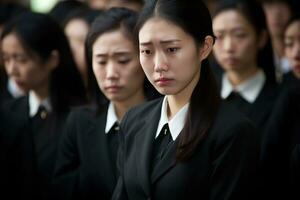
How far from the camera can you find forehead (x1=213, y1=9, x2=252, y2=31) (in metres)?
3.72

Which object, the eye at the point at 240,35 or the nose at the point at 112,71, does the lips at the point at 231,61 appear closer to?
the eye at the point at 240,35

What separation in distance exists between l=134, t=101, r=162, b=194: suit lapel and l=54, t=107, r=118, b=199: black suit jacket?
1.64 ft

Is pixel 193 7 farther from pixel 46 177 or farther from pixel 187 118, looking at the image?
pixel 46 177

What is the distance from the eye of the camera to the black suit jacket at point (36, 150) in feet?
11.0

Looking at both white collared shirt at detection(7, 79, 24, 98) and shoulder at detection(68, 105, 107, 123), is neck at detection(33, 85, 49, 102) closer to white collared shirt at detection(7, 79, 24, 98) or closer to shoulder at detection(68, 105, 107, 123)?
shoulder at detection(68, 105, 107, 123)

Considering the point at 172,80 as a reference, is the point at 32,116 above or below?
below

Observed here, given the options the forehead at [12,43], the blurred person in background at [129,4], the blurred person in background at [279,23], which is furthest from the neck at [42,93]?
the blurred person in background at [279,23]

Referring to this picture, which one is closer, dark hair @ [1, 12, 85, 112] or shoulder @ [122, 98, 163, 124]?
shoulder @ [122, 98, 163, 124]

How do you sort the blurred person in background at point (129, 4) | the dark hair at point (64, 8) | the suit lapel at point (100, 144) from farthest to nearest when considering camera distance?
the dark hair at point (64, 8) < the blurred person in background at point (129, 4) < the suit lapel at point (100, 144)

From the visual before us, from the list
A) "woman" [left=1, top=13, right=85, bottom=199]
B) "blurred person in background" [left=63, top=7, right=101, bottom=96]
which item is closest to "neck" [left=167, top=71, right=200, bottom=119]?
"woman" [left=1, top=13, right=85, bottom=199]

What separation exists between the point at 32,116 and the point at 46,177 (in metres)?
0.44

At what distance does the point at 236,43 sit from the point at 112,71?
37.7 inches

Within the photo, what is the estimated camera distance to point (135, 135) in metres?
2.55

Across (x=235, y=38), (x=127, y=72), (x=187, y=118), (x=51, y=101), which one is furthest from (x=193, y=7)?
(x=51, y=101)
